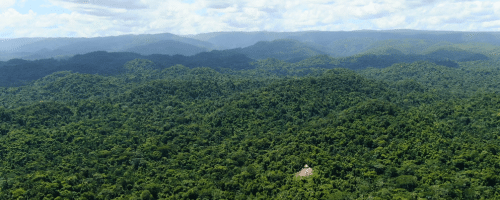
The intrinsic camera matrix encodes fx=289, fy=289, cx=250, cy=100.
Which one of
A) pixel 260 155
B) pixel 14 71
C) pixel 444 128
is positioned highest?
pixel 14 71

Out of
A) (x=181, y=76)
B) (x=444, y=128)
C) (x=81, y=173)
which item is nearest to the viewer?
(x=81, y=173)

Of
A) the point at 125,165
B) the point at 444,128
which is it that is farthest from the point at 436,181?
the point at 125,165

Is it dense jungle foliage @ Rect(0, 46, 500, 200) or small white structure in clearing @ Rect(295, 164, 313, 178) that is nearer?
dense jungle foliage @ Rect(0, 46, 500, 200)

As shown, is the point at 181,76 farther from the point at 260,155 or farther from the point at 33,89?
the point at 260,155

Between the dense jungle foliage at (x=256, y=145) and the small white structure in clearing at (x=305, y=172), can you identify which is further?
the small white structure in clearing at (x=305, y=172)

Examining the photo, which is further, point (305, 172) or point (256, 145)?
point (256, 145)

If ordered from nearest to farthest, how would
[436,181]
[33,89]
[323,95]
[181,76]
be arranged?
[436,181], [323,95], [33,89], [181,76]

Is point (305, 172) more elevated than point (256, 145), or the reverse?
point (305, 172)

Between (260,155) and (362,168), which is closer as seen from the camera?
(362,168)
